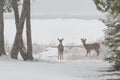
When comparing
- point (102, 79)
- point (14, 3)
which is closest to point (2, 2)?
point (14, 3)

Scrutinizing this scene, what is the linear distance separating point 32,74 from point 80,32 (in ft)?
97.9

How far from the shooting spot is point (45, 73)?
14727mm

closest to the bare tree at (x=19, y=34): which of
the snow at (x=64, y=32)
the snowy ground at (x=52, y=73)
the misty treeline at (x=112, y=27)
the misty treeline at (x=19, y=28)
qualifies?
the misty treeline at (x=19, y=28)

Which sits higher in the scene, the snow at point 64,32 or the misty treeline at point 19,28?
the misty treeline at point 19,28

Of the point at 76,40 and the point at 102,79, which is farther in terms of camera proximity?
the point at 76,40

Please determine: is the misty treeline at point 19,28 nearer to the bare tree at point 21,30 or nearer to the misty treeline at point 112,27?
the bare tree at point 21,30

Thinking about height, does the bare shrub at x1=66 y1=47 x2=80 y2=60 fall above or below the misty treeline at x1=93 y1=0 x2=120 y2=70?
below

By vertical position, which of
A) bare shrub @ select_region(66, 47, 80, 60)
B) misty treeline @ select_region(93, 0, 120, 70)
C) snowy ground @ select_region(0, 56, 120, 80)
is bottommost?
bare shrub @ select_region(66, 47, 80, 60)

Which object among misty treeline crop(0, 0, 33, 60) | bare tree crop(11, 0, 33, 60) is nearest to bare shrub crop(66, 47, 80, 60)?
misty treeline crop(0, 0, 33, 60)

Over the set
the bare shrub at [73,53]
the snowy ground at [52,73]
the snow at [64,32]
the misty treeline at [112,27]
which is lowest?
the snow at [64,32]

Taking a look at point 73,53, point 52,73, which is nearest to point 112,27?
point 52,73

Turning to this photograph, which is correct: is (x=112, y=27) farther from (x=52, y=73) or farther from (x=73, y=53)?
(x=73, y=53)

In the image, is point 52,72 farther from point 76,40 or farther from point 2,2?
point 76,40

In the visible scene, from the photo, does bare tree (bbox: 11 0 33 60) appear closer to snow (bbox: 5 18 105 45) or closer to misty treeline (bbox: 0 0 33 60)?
misty treeline (bbox: 0 0 33 60)
